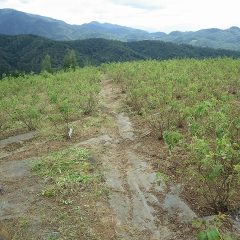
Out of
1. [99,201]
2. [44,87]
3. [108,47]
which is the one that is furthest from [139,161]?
[108,47]

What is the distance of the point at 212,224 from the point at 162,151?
4541 mm

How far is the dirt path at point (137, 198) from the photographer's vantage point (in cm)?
729

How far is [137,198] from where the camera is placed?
8523mm

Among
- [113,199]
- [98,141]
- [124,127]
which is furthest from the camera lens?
[124,127]

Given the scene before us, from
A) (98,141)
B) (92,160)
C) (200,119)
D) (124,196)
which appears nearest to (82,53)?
(98,141)

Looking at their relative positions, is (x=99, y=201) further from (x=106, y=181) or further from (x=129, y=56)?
(x=129, y=56)

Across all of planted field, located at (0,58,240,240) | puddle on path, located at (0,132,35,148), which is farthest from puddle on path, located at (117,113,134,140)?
puddle on path, located at (0,132,35,148)

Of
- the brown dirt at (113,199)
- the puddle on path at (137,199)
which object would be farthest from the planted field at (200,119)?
the puddle on path at (137,199)

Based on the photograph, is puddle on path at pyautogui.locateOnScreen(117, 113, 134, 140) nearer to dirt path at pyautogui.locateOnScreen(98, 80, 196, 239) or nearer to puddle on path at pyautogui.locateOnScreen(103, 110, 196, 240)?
dirt path at pyautogui.locateOnScreen(98, 80, 196, 239)

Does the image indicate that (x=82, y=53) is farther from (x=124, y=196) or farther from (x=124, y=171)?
(x=124, y=196)

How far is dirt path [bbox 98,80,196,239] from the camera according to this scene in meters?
7.29

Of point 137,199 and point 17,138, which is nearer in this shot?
point 137,199

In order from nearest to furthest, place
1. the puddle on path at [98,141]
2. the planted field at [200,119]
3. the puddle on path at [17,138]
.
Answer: the planted field at [200,119] < the puddle on path at [98,141] < the puddle on path at [17,138]

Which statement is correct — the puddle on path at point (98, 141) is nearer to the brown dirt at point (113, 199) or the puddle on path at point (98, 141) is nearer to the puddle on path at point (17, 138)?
the brown dirt at point (113, 199)
